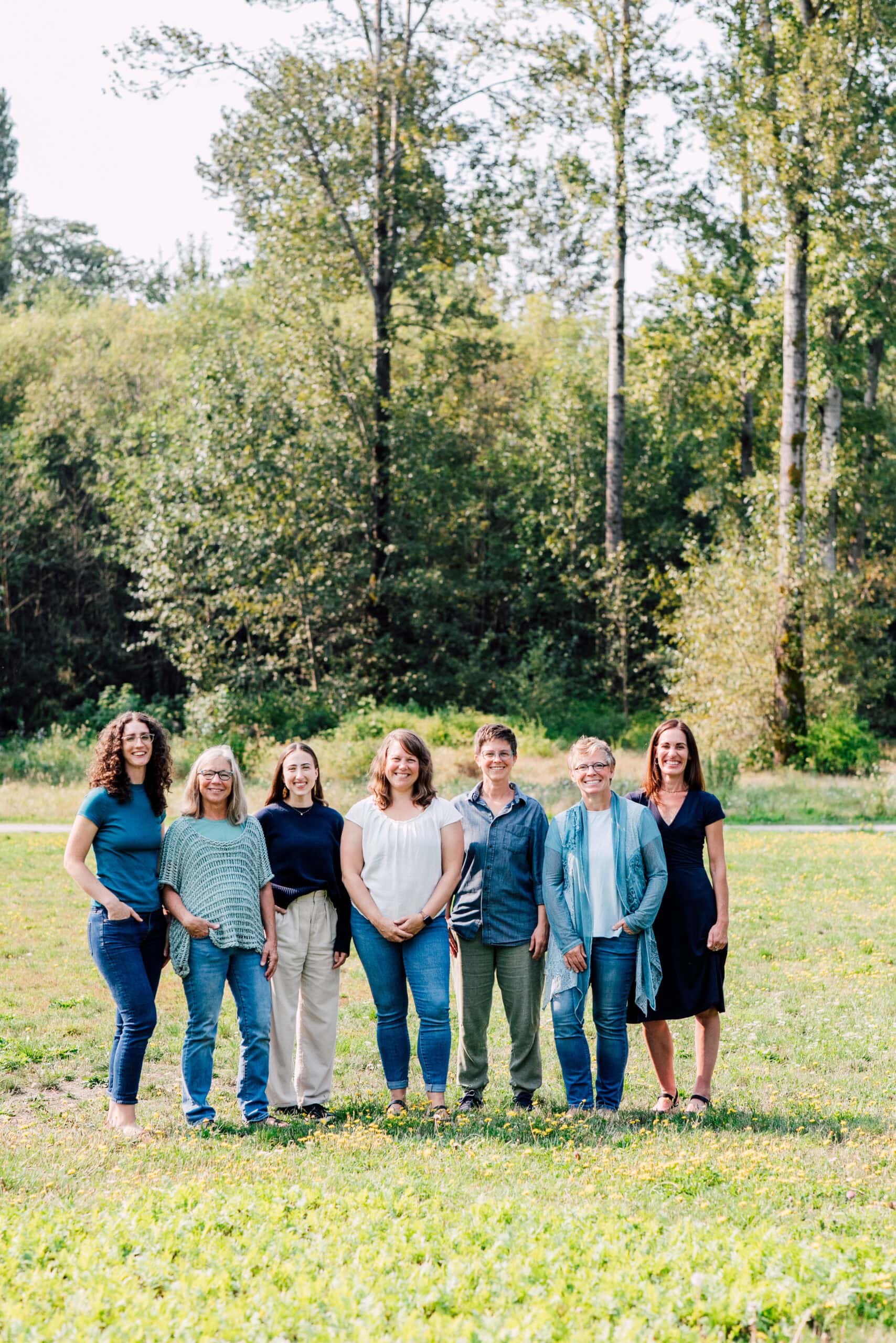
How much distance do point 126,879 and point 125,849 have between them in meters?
0.14

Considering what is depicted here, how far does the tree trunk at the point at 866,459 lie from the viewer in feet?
100

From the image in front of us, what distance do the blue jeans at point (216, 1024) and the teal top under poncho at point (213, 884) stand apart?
0.06 meters

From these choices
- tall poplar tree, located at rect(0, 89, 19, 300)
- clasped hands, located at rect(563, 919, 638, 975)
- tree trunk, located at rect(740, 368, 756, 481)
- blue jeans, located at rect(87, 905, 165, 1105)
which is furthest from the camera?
tall poplar tree, located at rect(0, 89, 19, 300)

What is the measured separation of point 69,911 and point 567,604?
65.5 ft

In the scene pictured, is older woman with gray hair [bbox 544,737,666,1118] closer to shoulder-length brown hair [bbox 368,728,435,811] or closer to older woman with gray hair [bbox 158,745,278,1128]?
shoulder-length brown hair [bbox 368,728,435,811]

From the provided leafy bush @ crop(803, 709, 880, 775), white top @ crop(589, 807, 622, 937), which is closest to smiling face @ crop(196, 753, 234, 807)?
white top @ crop(589, 807, 622, 937)

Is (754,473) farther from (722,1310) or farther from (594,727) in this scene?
(722,1310)

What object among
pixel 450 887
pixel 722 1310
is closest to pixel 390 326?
pixel 450 887

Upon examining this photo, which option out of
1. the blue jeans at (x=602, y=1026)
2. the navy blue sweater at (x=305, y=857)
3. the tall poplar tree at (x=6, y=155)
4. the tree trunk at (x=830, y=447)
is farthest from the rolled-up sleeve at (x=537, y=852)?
the tall poplar tree at (x=6, y=155)

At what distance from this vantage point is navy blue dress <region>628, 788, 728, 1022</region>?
6.06 m

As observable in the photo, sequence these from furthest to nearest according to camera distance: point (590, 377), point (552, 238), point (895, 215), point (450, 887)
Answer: point (590, 377)
point (552, 238)
point (895, 215)
point (450, 887)

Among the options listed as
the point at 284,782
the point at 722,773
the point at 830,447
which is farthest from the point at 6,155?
the point at 284,782

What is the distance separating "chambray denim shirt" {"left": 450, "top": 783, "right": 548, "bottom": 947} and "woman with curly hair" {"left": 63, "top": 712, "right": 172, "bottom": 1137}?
148cm

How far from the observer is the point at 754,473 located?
3077 cm
